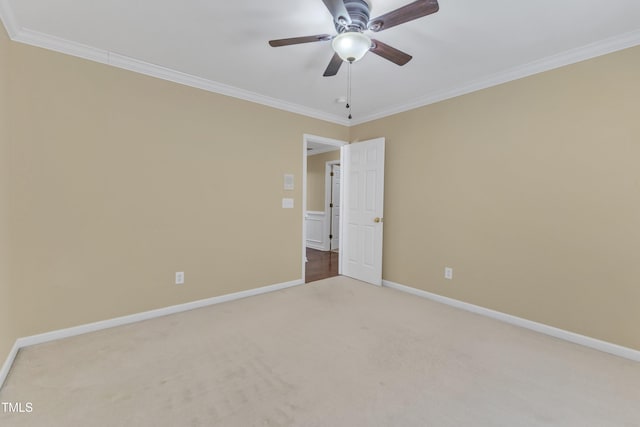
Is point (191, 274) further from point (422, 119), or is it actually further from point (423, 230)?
point (422, 119)

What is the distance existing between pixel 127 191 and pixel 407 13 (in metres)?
2.77

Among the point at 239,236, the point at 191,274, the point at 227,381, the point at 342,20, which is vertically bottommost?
the point at 227,381

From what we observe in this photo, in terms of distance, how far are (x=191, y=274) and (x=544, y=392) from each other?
10.5ft

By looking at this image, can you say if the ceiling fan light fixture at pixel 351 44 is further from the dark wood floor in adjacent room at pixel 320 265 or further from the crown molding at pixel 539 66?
the dark wood floor in adjacent room at pixel 320 265

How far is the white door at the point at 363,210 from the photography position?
403cm

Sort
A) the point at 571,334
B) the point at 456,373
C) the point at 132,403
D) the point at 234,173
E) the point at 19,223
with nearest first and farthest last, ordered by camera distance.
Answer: the point at 132,403 → the point at 456,373 → the point at 19,223 → the point at 571,334 → the point at 234,173

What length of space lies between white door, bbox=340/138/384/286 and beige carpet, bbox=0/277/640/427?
134cm

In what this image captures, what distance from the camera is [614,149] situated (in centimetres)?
229

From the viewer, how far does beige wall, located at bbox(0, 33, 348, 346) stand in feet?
7.49

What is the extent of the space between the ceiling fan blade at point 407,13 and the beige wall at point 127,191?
2.17 meters

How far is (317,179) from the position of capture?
6664mm

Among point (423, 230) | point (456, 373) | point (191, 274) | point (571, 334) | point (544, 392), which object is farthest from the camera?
point (423, 230)

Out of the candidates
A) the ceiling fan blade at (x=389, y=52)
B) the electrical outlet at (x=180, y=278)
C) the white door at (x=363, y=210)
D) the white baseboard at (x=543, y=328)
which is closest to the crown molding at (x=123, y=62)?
the white door at (x=363, y=210)

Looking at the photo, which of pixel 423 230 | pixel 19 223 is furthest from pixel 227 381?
pixel 423 230
